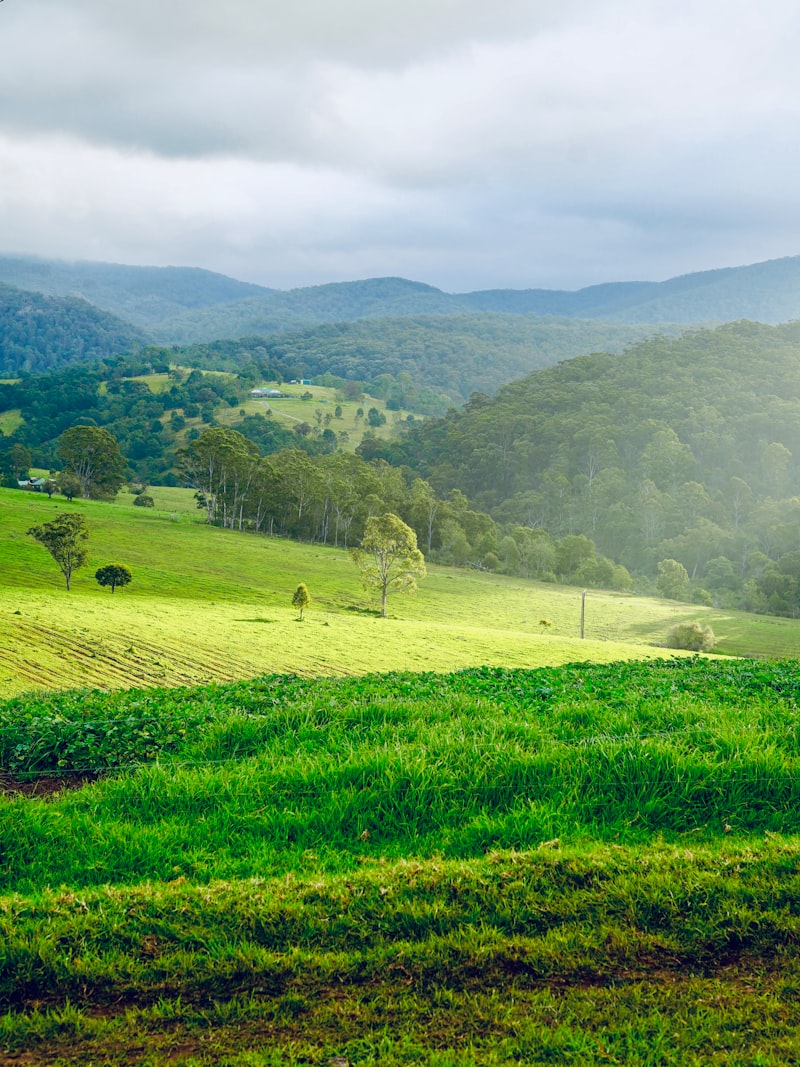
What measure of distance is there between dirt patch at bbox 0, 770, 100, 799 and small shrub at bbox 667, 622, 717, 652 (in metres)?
66.8

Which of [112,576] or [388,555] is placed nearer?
[112,576]

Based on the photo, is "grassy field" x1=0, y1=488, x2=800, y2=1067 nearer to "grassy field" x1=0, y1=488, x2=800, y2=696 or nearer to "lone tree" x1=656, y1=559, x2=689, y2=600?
"grassy field" x1=0, y1=488, x2=800, y2=696

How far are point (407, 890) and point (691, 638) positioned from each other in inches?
2737

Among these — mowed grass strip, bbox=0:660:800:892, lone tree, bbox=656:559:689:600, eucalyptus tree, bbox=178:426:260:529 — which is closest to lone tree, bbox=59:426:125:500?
eucalyptus tree, bbox=178:426:260:529

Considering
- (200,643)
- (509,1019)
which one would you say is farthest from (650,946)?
(200,643)

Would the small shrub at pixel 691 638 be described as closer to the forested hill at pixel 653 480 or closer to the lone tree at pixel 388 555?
the lone tree at pixel 388 555

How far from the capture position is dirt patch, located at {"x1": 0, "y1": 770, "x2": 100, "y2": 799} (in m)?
7.75

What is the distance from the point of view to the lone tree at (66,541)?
62.5 m

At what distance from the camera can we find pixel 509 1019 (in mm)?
4512

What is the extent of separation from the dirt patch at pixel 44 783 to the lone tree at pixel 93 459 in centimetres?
11900

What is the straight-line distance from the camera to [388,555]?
232ft

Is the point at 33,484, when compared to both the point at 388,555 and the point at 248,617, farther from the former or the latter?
the point at 248,617

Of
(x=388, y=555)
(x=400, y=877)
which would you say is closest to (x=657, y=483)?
(x=388, y=555)

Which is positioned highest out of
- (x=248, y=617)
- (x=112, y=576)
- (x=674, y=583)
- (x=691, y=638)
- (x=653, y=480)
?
(x=653, y=480)
